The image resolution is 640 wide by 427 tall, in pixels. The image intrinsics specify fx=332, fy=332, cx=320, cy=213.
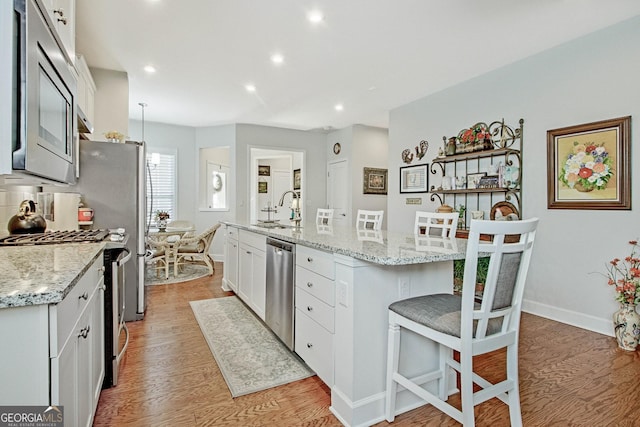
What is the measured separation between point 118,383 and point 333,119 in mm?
Result: 5134

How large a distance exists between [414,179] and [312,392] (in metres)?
3.68

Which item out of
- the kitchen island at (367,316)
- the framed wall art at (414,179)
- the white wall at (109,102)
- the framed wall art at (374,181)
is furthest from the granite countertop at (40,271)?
the framed wall art at (374,181)

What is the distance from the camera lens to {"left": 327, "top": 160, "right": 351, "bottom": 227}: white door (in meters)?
6.68

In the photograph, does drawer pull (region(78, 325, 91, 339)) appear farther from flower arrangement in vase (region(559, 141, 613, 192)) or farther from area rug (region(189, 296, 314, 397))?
flower arrangement in vase (region(559, 141, 613, 192))

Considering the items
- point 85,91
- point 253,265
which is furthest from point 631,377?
point 85,91

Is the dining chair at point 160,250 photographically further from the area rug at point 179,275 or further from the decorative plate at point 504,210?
the decorative plate at point 504,210

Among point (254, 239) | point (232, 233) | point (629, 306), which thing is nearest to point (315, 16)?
point (254, 239)

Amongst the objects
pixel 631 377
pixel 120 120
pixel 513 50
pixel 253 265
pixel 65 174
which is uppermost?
pixel 513 50

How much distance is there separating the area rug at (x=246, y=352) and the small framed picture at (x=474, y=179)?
2.87 metres

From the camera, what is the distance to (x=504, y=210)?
12.1 ft

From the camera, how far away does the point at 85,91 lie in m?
3.35

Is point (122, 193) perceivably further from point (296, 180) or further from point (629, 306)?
point (296, 180)

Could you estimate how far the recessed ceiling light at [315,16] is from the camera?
2.71 m

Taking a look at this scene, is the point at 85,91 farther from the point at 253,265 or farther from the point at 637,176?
the point at 637,176
